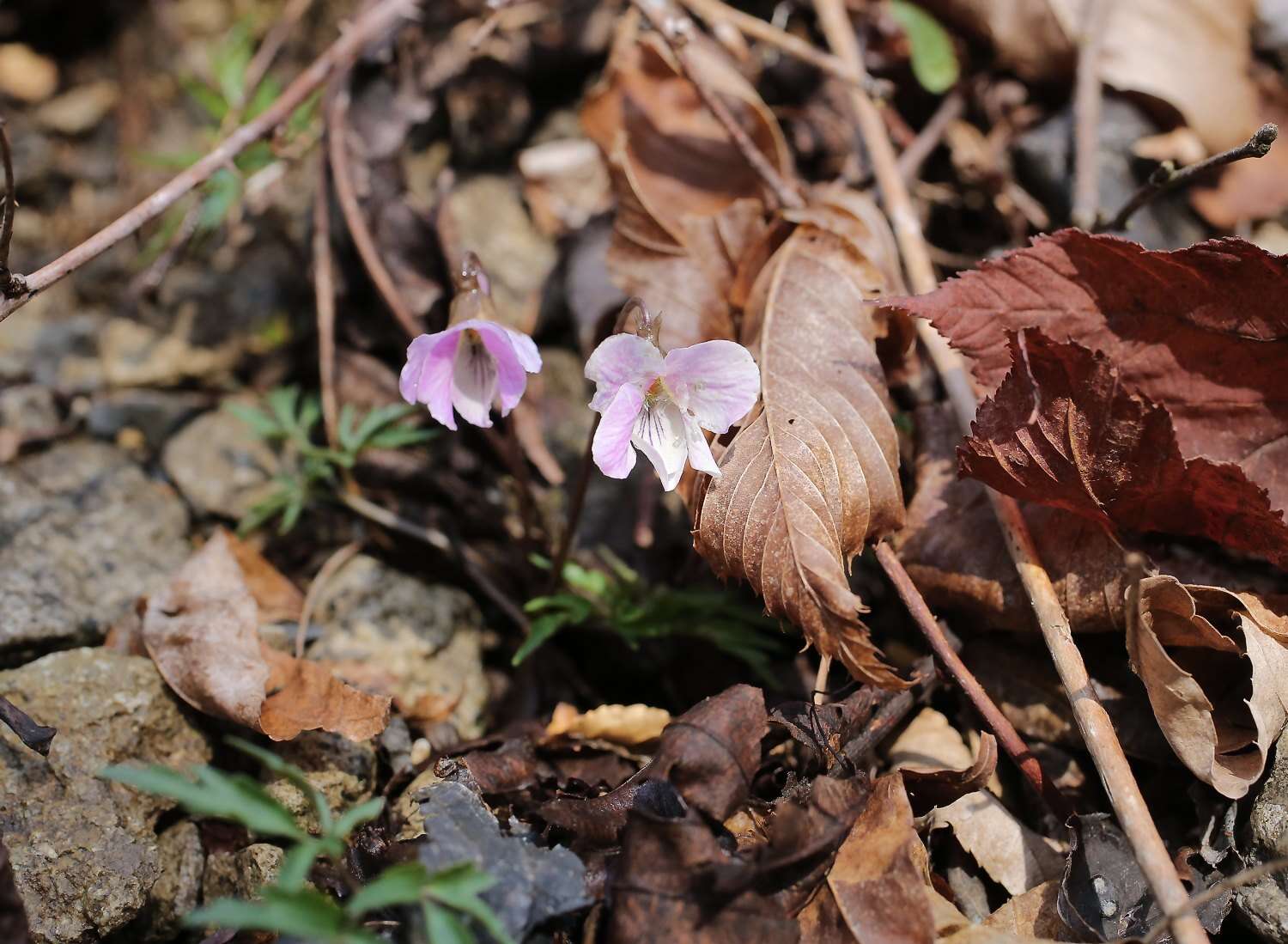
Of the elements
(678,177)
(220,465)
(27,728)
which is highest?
(678,177)

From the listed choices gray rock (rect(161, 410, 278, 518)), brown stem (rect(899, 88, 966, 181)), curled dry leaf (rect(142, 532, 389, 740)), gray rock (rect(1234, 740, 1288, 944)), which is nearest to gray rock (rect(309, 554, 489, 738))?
curled dry leaf (rect(142, 532, 389, 740))

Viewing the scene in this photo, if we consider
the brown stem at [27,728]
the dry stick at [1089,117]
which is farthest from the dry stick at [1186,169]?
the brown stem at [27,728]

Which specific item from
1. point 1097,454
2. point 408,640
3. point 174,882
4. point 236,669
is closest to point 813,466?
point 1097,454

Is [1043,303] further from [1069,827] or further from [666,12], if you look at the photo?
[666,12]

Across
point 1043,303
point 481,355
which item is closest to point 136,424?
point 481,355

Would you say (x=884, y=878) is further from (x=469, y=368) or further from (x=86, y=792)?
(x=86, y=792)

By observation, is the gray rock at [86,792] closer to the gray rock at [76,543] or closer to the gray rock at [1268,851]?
the gray rock at [76,543]
